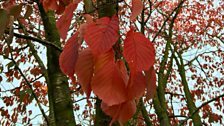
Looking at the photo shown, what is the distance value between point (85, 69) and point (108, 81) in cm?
6

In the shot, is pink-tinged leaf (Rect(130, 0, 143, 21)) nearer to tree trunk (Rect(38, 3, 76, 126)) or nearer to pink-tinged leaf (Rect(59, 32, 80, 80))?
pink-tinged leaf (Rect(59, 32, 80, 80))

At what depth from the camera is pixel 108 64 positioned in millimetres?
726

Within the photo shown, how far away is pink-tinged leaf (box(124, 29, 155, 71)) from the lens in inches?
27.7

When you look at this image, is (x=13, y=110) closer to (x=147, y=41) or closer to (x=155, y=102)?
(x=155, y=102)

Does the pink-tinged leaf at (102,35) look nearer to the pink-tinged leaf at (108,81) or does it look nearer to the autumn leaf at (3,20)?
the pink-tinged leaf at (108,81)

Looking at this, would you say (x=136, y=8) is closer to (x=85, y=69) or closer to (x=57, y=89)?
(x=85, y=69)

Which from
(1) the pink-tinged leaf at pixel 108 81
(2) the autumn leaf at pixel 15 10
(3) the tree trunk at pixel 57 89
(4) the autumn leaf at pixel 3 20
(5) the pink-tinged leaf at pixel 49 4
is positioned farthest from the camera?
(3) the tree trunk at pixel 57 89

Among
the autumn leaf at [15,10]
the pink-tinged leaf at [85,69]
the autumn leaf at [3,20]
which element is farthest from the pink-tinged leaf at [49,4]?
the pink-tinged leaf at [85,69]

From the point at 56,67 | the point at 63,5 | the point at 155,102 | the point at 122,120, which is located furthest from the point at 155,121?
the point at 122,120

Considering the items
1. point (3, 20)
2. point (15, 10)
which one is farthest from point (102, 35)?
point (15, 10)

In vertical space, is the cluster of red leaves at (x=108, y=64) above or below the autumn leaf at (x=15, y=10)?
below

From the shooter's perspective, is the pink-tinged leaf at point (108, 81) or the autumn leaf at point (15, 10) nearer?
the pink-tinged leaf at point (108, 81)

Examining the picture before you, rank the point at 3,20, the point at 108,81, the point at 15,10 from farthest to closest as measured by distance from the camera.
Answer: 1. the point at 15,10
2. the point at 3,20
3. the point at 108,81

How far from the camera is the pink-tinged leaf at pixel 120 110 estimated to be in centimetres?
74
